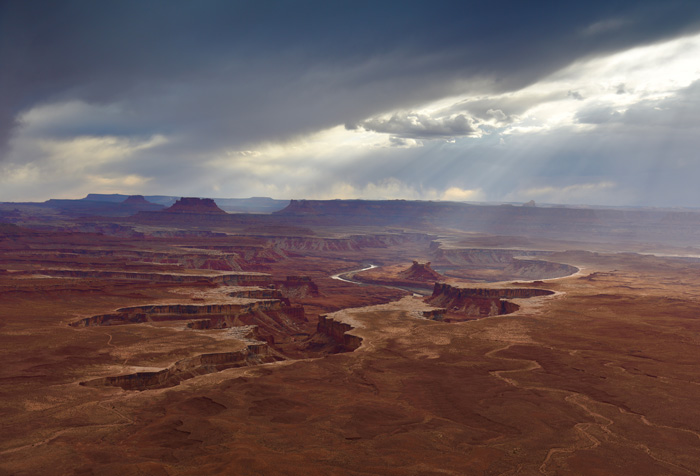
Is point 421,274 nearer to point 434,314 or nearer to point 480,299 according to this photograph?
point 480,299

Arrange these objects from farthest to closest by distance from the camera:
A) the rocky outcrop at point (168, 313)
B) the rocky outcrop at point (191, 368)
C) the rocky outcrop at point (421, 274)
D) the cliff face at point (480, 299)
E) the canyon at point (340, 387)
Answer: the rocky outcrop at point (421, 274), the cliff face at point (480, 299), the rocky outcrop at point (168, 313), the rocky outcrop at point (191, 368), the canyon at point (340, 387)

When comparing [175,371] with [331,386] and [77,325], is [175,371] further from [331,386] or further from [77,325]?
[77,325]

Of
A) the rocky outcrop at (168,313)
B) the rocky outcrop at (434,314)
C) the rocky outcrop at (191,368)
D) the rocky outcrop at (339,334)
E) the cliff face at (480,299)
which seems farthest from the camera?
the cliff face at (480,299)

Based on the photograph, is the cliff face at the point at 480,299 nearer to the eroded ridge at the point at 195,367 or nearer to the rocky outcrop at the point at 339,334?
the rocky outcrop at the point at 339,334

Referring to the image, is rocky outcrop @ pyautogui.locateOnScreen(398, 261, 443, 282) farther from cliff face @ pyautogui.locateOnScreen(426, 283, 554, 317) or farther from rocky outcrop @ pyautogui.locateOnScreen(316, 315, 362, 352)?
rocky outcrop @ pyautogui.locateOnScreen(316, 315, 362, 352)

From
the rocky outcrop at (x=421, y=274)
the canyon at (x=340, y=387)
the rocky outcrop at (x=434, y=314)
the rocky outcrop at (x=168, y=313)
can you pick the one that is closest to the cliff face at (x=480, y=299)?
the canyon at (x=340, y=387)

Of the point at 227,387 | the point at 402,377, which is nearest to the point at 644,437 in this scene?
the point at 402,377

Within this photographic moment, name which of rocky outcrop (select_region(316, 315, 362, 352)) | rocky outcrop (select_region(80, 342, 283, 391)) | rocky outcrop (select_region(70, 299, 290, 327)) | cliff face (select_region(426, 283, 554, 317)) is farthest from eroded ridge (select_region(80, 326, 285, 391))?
cliff face (select_region(426, 283, 554, 317))

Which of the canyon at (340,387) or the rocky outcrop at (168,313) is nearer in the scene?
the canyon at (340,387)
